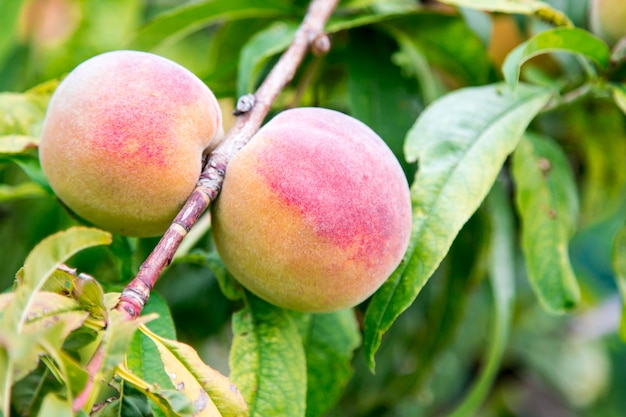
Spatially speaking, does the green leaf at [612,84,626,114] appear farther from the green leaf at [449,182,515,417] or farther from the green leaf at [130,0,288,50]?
the green leaf at [130,0,288,50]

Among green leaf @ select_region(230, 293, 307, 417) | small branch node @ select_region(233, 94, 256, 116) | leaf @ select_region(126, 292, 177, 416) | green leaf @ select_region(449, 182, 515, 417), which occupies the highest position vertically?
small branch node @ select_region(233, 94, 256, 116)

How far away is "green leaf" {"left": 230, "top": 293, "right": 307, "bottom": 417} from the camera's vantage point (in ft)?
2.69

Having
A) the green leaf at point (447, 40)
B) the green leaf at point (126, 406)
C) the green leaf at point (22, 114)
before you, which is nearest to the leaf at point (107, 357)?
the green leaf at point (126, 406)

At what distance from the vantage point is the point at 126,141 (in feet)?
2.49

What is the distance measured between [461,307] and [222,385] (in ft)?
2.42

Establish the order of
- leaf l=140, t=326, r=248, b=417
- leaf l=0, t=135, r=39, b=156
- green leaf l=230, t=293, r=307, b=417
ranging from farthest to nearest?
leaf l=0, t=135, r=39, b=156, green leaf l=230, t=293, r=307, b=417, leaf l=140, t=326, r=248, b=417

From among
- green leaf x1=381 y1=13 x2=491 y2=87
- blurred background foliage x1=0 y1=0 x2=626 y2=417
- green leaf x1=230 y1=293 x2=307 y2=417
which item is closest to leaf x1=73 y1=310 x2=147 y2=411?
green leaf x1=230 y1=293 x2=307 y2=417

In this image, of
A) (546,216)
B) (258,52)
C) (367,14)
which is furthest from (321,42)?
(546,216)

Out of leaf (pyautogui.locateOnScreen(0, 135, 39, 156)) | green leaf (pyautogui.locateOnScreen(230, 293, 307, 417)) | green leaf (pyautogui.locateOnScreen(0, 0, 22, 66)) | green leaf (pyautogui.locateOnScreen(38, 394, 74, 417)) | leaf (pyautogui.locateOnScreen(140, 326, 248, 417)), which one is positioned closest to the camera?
green leaf (pyautogui.locateOnScreen(38, 394, 74, 417))

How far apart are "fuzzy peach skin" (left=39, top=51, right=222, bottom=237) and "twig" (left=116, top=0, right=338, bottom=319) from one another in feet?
0.09

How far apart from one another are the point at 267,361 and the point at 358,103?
1.69ft

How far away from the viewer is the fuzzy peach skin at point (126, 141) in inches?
30.1

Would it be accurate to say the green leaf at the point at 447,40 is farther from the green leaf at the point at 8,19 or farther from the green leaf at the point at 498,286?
the green leaf at the point at 8,19

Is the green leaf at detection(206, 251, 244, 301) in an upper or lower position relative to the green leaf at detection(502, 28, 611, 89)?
lower
